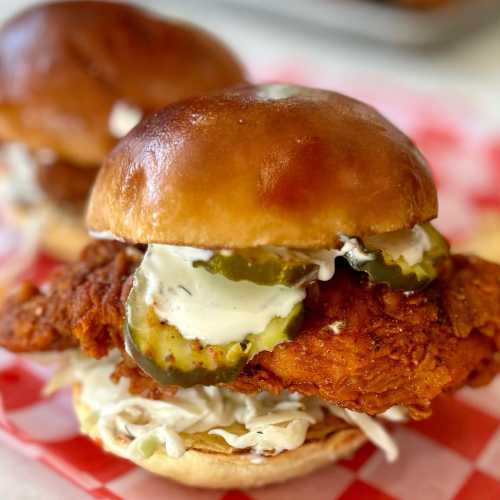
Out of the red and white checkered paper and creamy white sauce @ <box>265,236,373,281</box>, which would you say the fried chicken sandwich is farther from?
creamy white sauce @ <box>265,236,373,281</box>


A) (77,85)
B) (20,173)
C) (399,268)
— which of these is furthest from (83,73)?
(399,268)

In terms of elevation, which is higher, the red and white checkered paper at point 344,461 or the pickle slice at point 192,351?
the pickle slice at point 192,351

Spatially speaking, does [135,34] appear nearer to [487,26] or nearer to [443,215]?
[443,215]

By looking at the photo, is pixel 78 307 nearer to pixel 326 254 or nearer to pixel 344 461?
pixel 326 254

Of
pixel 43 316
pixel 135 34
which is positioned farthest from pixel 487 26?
pixel 43 316

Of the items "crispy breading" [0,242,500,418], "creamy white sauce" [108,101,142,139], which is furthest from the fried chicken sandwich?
"crispy breading" [0,242,500,418]

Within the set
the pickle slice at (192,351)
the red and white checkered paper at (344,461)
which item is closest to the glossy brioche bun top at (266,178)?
the pickle slice at (192,351)

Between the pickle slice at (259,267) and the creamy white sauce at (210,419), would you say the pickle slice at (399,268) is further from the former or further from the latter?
the creamy white sauce at (210,419)
